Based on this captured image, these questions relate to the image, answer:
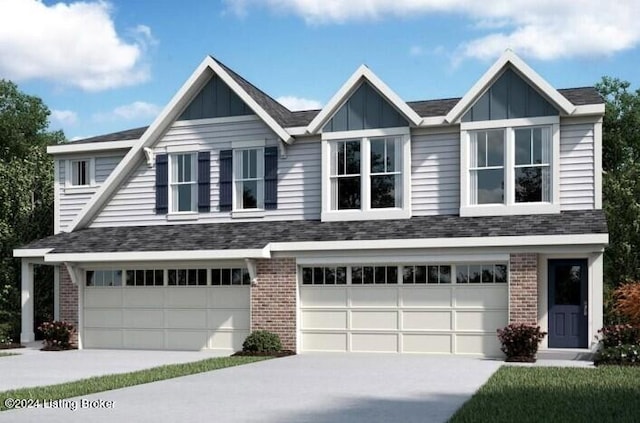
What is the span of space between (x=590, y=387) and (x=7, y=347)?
54.7 feet

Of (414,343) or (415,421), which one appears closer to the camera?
(415,421)

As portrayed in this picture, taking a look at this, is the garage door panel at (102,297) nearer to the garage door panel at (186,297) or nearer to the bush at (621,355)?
the garage door panel at (186,297)

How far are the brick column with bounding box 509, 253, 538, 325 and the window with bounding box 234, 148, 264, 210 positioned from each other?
7491mm

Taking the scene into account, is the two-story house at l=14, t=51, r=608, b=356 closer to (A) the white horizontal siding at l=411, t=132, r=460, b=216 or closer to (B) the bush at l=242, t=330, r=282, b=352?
(A) the white horizontal siding at l=411, t=132, r=460, b=216

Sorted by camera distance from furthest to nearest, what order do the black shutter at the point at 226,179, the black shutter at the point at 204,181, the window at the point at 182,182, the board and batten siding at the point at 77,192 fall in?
the board and batten siding at the point at 77,192, the window at the point at 182,182, the black shutter at the point at 204,181, the black shutter at the point at 226,179

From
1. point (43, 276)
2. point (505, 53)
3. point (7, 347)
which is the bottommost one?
point (7, 347)

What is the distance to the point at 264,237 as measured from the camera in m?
21.6

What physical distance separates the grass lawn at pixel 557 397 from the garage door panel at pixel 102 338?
37.5 ft

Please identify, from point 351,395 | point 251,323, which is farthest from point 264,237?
point 351,395

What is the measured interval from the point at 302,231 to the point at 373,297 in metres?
2.58

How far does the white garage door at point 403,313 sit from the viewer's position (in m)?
19.8

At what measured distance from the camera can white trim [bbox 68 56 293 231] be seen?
74.7 ft

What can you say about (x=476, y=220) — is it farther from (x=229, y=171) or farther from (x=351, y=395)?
(x=351, y=395)

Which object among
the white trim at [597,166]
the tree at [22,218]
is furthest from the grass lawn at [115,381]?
the tree at [22,218]
